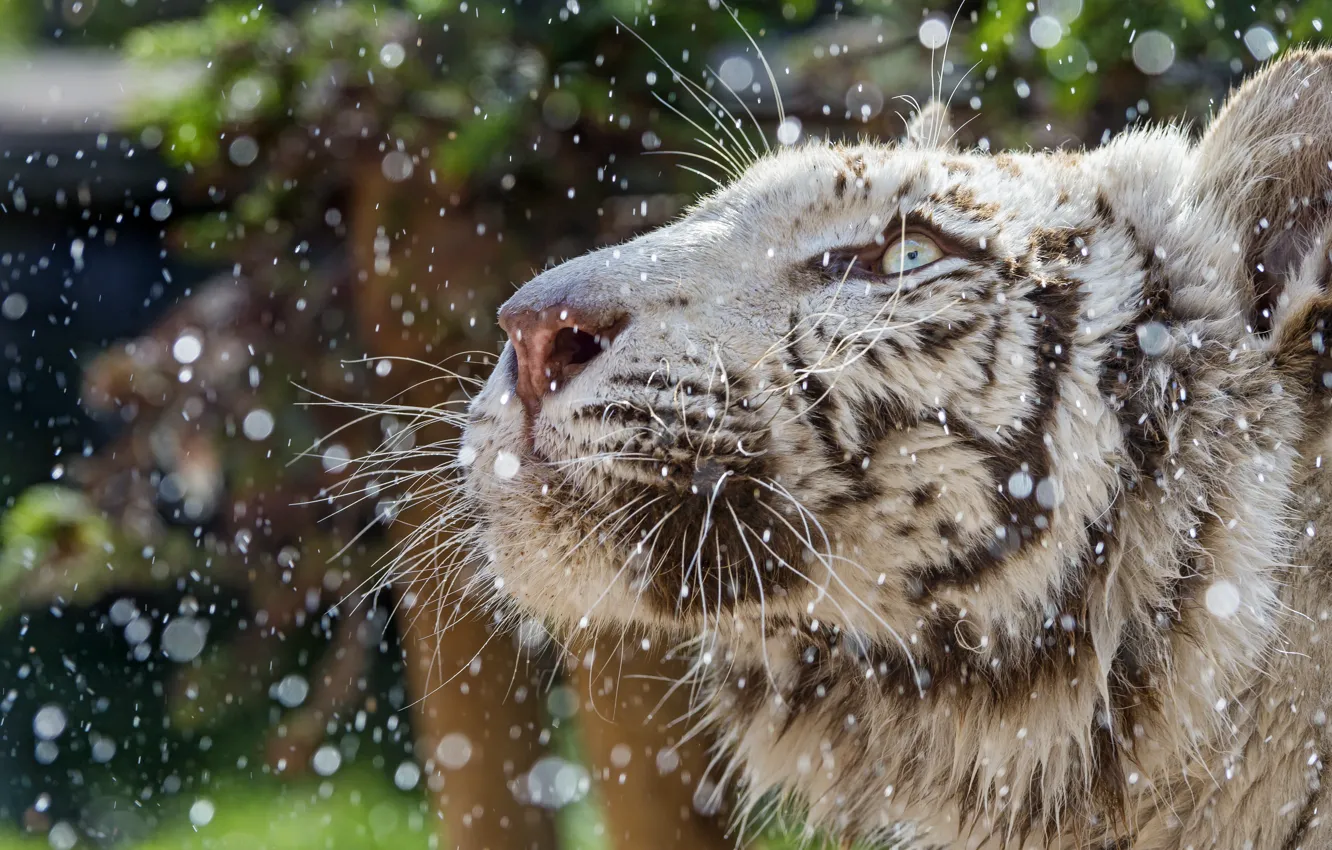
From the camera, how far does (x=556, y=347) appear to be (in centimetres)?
191

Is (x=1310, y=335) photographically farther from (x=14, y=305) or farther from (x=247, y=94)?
(x=14, y=305)

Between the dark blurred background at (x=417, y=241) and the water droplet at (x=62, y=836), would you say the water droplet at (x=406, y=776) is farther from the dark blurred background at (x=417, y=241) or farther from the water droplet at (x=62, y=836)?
the water droplet at (x=62, y=836)

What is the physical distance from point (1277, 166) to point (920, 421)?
742 mm

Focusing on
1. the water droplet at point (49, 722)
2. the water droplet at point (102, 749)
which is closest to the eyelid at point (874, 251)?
the water droplet at point (102, 749)

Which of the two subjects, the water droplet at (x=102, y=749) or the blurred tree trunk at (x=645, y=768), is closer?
the blurred tree trunk at (x=645, y=768)

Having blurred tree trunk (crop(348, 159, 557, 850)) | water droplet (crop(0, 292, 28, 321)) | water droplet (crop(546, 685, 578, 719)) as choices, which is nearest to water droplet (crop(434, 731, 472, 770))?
blurred tree trunk (crop(348, 159, 557, 850))

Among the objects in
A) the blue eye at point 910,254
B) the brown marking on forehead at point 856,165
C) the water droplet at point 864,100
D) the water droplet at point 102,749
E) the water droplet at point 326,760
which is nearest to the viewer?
the blue eye at point 910,254

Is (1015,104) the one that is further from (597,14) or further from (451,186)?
(451,186)

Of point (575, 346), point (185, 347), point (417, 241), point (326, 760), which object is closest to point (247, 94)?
point (417, 241)

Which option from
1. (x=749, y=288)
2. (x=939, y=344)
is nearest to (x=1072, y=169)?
(x=939, y=344)

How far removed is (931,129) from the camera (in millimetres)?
2717

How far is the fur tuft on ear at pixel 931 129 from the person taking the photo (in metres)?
2.69

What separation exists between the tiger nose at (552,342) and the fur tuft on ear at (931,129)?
1063 millimetres

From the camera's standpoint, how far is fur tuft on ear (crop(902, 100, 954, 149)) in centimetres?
269
